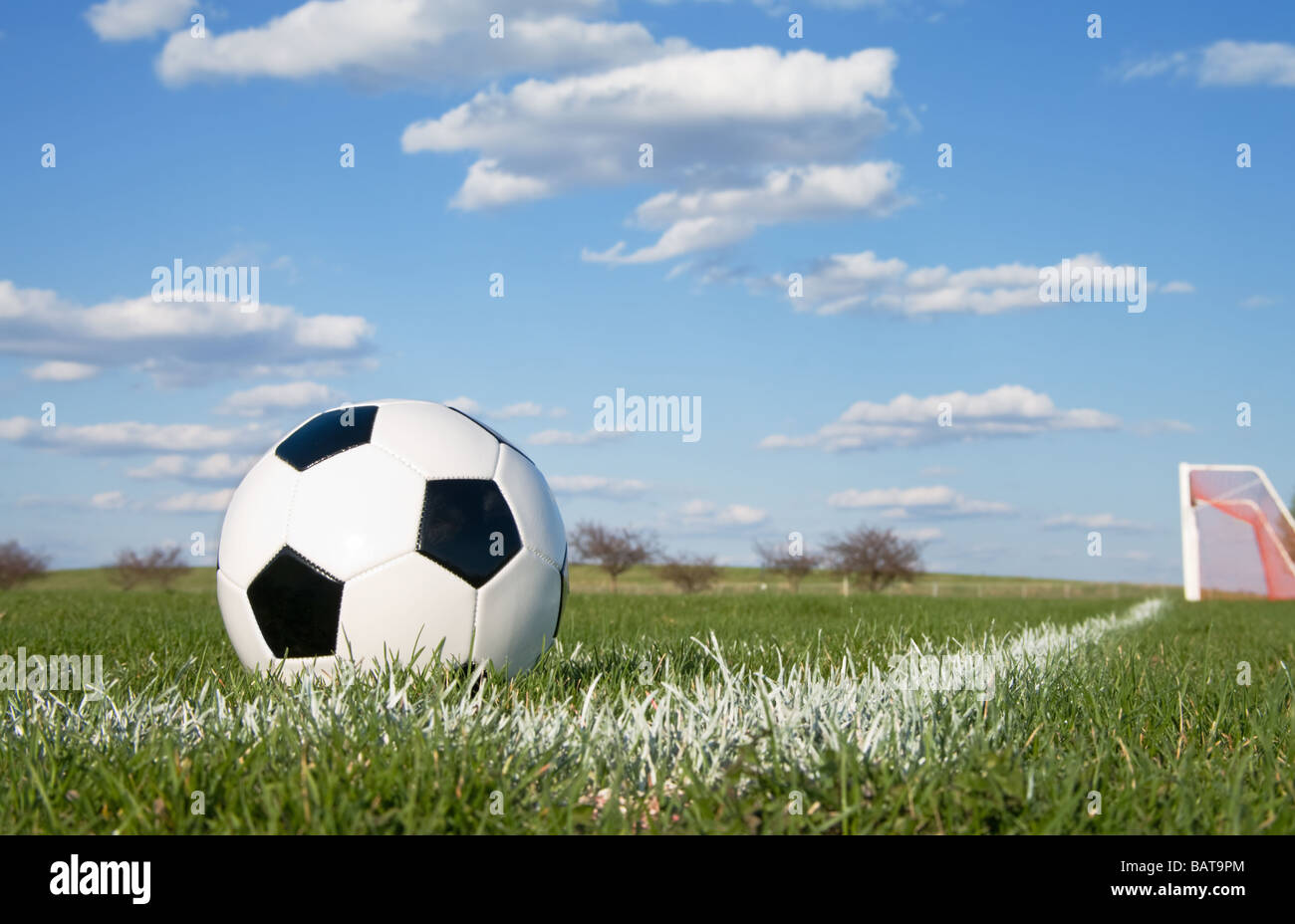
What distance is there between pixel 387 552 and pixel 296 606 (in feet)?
1.49

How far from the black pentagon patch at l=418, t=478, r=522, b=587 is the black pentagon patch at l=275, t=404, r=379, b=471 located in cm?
45

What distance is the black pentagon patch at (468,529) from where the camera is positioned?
3953 mm

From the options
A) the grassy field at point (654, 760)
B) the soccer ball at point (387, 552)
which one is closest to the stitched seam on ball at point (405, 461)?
the soccer ball at point (387, 552)

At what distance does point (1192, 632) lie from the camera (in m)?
9.95

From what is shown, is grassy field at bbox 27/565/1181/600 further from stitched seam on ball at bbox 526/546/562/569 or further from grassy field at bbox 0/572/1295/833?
grassy field at bbox 0/572/1295/833

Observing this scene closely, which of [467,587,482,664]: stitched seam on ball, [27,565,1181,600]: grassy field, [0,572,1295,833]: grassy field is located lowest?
[27,565,1181,600]: grassy field

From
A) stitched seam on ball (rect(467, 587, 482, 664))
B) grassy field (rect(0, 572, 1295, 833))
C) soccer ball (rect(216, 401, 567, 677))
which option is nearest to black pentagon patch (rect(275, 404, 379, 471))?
soccer ball (rect(216, 401, 567, 677))

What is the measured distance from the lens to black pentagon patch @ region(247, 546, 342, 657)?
12.9 ft

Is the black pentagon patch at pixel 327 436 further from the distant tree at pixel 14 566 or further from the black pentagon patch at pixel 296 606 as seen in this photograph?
the distant tree at pixel 14 566

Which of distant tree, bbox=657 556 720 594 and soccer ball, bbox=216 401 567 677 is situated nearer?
soccer ball, bbox=216 401 567 677

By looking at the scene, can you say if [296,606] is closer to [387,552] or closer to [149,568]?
[387,552]

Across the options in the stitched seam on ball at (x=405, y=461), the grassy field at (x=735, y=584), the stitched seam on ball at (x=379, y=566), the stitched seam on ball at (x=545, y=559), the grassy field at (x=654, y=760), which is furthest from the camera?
the grassy field at (x=735, y=584)
